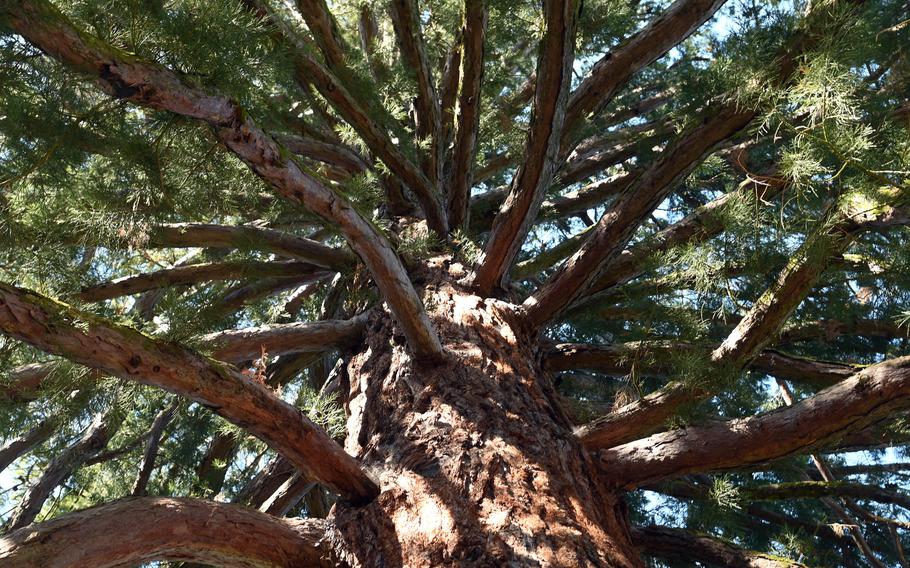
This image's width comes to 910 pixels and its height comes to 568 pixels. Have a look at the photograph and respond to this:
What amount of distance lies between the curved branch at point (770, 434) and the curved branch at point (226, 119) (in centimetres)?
96

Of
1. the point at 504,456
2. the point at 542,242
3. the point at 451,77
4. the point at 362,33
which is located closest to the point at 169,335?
the point at 504,456

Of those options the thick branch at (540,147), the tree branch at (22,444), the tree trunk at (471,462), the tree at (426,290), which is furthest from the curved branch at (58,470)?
the thick branch at (540,147)

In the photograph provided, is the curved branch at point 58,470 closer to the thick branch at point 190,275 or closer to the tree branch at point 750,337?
the thick branch at point 190,275

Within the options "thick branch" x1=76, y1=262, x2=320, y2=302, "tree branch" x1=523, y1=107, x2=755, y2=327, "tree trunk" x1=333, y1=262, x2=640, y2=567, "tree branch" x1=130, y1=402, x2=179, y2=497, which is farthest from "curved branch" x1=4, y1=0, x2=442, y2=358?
"tree branch" x1=130, y1=402, x2=179, y2=497

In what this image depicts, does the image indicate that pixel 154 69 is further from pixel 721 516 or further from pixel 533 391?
pixel 721 516

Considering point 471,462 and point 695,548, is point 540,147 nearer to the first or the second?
point 471,462

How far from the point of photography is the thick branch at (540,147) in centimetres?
314

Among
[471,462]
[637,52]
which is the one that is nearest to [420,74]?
[637,52]

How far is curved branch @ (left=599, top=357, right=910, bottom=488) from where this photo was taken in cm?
262

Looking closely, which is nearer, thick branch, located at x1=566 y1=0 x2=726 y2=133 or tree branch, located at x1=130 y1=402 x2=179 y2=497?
thick branch, located at x1=566 y1=0 x2=726 y2=133

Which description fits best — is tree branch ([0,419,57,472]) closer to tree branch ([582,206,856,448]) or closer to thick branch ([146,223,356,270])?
thick branch ([146,223,356,270])

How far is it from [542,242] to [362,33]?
9.06 ft

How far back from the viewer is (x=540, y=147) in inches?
133

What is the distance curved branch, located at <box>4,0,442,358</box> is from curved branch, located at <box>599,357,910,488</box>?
96 centimetres
